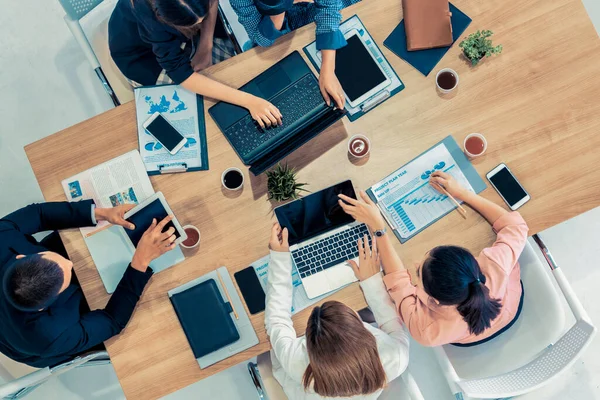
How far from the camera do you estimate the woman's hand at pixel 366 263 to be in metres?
1.68

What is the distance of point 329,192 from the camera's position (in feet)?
5.64

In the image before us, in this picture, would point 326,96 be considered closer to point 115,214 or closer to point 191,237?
point 191,237

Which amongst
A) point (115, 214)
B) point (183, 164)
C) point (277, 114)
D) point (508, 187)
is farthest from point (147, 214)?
point (508, 187)

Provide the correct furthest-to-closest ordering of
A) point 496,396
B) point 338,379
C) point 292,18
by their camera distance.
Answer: point 292,18 → point 496,396 → point 338,379

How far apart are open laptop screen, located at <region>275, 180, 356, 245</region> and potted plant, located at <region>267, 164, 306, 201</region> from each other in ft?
0.12

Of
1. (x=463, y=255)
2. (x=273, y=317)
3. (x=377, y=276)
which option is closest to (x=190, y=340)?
(x=273, y=317)

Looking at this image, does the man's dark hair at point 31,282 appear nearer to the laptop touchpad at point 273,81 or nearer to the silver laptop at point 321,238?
the silver laptop at point 321,238

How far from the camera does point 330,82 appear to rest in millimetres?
1707

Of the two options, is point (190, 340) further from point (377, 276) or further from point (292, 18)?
point (292, 18)

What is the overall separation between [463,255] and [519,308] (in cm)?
45

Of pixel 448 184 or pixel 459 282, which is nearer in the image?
pixel 459 282

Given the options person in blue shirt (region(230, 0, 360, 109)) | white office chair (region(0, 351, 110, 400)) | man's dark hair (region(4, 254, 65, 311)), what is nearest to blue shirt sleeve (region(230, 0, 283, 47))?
person in blue shirt (region(230, 0, 360, 109))

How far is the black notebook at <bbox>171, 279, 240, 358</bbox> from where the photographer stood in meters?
1.64

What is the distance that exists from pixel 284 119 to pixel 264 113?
0.08 meters
